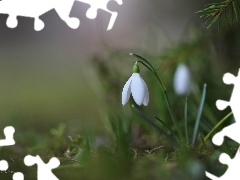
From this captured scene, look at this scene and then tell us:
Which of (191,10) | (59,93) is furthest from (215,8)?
(59,93)

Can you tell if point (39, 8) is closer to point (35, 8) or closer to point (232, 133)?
point (35, 8)

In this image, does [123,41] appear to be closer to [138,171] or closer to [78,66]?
[78,66]

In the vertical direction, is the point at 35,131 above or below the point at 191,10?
below

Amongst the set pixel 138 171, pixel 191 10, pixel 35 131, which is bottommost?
pixel 138 171

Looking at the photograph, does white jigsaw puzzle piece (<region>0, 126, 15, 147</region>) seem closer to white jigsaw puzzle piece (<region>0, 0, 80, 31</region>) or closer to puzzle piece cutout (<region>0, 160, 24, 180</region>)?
puzzle piece cutout (<region>0, 160, 24, 180</region>)

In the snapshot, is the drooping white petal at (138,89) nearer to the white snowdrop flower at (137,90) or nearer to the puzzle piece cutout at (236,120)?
the white snowdrop flower at (137,90)

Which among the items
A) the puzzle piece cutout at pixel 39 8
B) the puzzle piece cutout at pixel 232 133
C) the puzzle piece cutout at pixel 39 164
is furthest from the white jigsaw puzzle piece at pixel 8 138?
the puzzle piece cutout at pixel 232 133

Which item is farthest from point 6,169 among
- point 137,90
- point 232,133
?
point 232,133

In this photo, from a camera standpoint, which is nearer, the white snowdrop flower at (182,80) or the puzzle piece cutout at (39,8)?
the puzzle piece cutout at (39,8)
